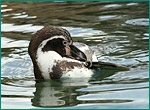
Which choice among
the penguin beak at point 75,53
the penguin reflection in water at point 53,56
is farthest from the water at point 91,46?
the penguin beak at point 75,53

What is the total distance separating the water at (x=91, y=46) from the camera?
24.0 ft

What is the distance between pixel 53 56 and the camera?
27.6ft

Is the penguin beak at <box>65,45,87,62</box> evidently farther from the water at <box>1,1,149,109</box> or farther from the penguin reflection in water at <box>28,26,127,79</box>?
the water at <box>1,1,149,109</box>

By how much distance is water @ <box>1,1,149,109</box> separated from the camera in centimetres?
731

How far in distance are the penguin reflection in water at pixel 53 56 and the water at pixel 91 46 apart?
0.54 feet

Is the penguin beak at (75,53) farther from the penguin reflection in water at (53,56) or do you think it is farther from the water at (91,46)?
the water at (91,46)

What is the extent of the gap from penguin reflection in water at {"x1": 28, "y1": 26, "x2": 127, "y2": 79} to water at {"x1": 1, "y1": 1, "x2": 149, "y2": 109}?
0.54ft

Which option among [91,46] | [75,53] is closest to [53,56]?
[75,53]

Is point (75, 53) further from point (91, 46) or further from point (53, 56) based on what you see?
point (91, 46)

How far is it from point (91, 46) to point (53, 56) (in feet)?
9.31

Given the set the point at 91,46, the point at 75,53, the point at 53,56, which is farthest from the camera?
the point at 91,46

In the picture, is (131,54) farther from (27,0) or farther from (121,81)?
(27,0)

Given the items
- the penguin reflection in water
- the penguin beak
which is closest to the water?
the penguin reflection in water

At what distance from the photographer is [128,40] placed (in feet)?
36.7
